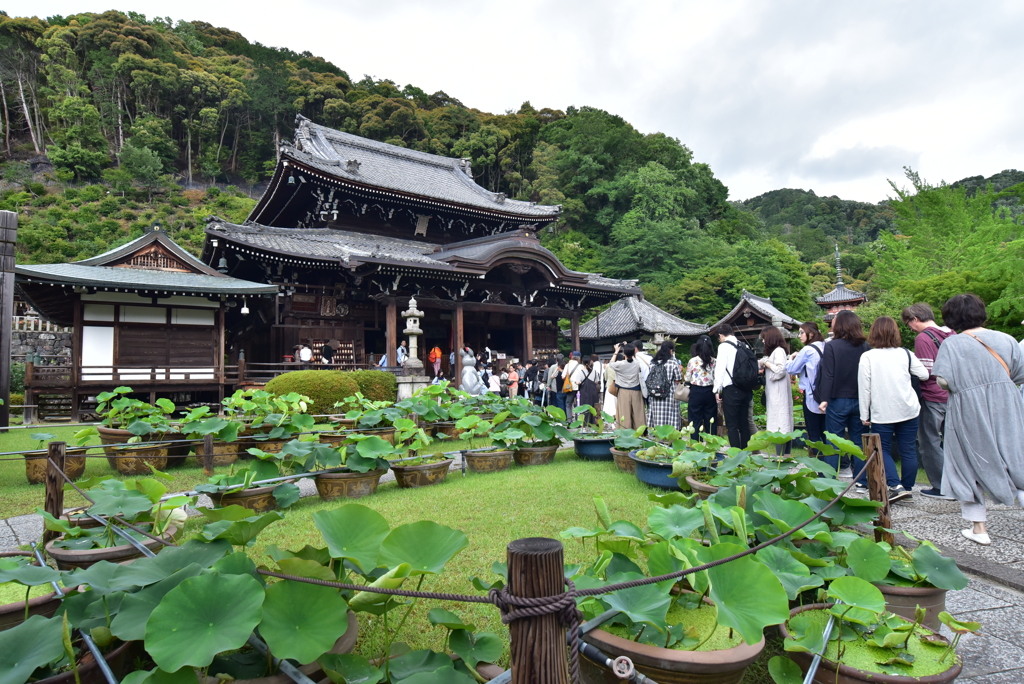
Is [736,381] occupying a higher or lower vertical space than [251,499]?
higher

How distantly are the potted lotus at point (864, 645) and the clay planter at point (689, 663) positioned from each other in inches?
8.1

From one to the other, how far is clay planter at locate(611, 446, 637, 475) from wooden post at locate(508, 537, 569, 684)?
14.0 ft

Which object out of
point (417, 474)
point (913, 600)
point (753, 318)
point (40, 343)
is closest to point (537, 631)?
point (913, 600)

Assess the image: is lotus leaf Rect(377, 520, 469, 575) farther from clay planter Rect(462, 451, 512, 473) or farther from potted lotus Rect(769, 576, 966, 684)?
clay planter Rect(462, 451, 512, 473)

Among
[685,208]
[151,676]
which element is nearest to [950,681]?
[151,676]

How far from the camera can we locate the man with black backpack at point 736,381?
5465mm

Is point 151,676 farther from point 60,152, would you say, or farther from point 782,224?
point 782,224

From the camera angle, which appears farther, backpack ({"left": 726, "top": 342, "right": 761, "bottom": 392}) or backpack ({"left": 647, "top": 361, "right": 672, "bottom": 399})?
backpack ({"left": 647, "top": 361, "right": 672, "bottom": 399})

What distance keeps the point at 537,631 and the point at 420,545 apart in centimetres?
58

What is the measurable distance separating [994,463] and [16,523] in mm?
7170

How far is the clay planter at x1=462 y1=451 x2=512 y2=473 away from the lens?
583 cm

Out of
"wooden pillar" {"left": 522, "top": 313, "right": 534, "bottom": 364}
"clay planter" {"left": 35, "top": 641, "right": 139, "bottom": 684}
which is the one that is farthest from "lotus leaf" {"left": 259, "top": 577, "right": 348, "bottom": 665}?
"wooden pillar" {"left": 522, "top": 313, "right": 534, "bottom": 364}

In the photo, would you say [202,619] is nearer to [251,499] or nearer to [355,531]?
[355,531]

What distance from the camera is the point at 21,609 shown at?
1794mm
